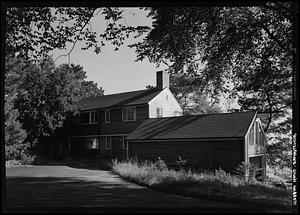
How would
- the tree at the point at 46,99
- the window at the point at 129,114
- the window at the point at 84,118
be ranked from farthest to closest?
1. the window at the point at 84,118
2. the window at the point at 129,114
3. the tree at the point at 46,99

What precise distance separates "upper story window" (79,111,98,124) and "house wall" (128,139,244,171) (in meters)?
9.65

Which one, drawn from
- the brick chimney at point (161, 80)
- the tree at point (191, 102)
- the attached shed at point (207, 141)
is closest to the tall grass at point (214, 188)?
the attached shed at point (207, 141)

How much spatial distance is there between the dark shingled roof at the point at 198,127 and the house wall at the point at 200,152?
0.49 meters

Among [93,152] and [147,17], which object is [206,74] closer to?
[147,17]

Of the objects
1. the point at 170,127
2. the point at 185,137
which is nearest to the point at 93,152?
the point at 170,127

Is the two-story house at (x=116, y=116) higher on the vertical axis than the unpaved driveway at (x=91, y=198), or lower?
higher

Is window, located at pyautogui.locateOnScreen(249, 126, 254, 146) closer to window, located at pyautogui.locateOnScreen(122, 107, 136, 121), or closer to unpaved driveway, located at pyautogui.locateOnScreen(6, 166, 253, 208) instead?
window, located at pyautogui.locateOnScreen(122, 107, 136, 121)

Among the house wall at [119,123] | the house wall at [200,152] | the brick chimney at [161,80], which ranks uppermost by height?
the brick chimney at [161,80]

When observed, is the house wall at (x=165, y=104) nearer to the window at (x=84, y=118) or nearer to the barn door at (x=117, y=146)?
the barn door at (x=117, y=146)

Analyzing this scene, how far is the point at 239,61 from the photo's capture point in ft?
49.8

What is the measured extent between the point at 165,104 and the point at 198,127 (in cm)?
834

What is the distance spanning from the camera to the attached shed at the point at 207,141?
23422mm

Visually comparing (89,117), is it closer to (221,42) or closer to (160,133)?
(160,133)

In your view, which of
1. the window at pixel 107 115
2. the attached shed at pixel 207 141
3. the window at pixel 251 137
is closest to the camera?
the attached shed at pixel 207 141
